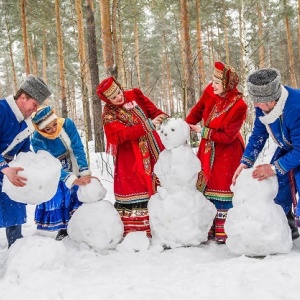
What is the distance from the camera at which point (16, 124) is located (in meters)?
2.91

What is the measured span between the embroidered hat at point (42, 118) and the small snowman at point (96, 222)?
2.25ft

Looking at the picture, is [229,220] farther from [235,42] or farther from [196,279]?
[235,42]

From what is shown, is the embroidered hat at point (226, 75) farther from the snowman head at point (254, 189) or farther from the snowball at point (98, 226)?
the snowball at point (98, 226)

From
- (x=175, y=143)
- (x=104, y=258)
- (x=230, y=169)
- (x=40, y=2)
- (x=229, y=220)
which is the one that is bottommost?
(x=104, y=258)

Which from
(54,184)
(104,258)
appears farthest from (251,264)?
(54,184)

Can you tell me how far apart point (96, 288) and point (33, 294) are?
39cm

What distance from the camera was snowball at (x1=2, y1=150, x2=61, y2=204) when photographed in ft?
8.40

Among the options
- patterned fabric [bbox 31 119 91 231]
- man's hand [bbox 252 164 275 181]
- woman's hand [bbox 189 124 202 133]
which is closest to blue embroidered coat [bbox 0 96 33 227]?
patterned fabric [bbox 31 119 91 231]

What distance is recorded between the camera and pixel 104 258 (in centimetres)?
299

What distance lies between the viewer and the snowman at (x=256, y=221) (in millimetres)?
2541

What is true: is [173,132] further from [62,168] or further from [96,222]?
[62,168]

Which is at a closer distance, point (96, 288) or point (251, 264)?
point (96, 288)

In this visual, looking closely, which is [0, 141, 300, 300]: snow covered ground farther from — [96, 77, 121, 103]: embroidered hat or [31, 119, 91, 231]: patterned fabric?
[96, 77, 121, 103]: embroidered hat

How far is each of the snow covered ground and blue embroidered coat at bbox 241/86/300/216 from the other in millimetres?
520
